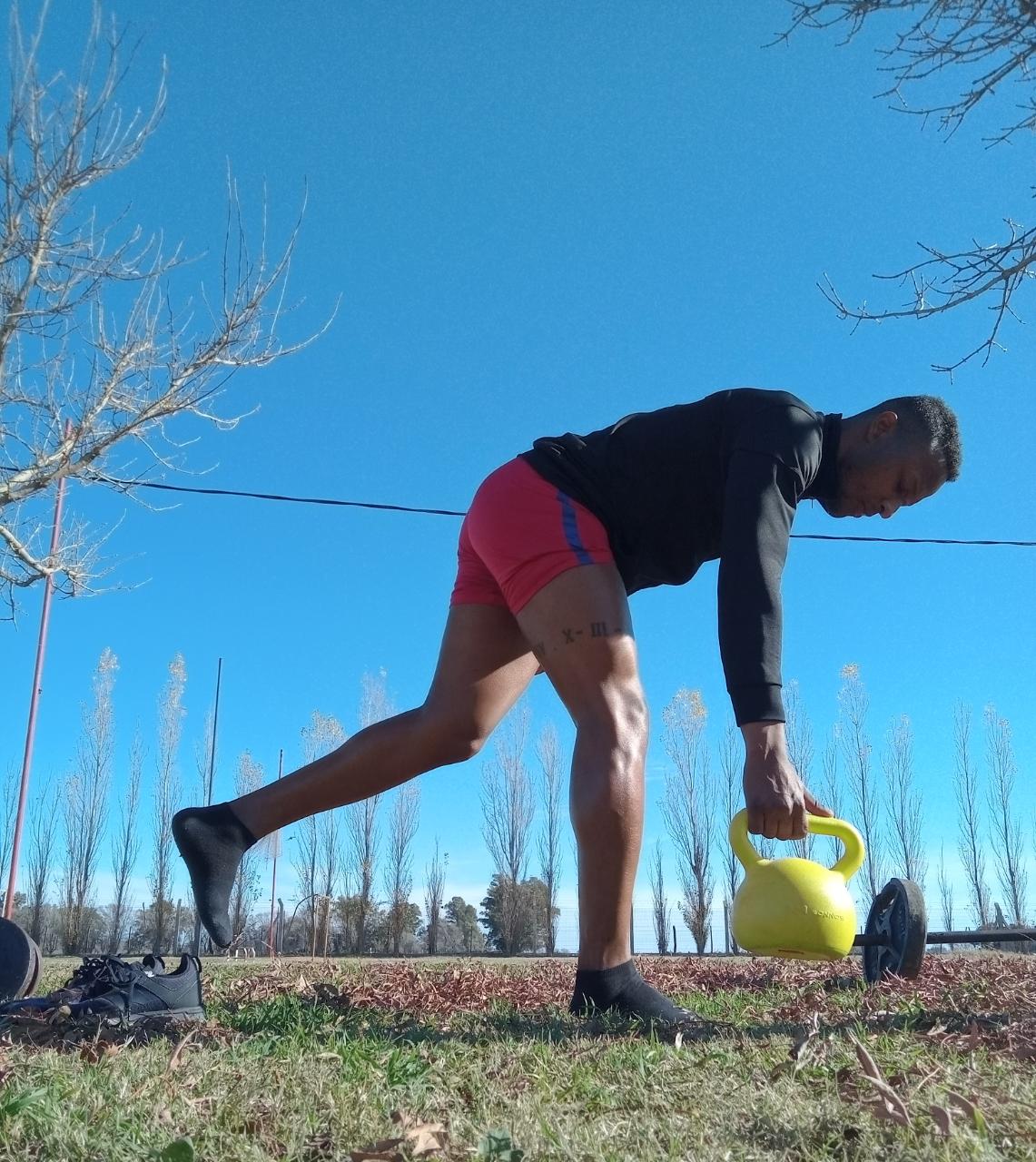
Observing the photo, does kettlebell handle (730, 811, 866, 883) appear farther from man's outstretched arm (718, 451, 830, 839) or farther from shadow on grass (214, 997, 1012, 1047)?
shadow on grass (214, 997, 1012, 1047)

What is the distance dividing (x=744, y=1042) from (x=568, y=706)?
869 mm

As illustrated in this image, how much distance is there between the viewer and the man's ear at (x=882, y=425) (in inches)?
107

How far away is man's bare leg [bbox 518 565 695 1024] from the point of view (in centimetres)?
236

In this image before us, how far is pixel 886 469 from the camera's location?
2.73 meters

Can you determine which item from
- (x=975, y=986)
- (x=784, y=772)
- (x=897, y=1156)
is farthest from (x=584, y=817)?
(x=975, y=986)

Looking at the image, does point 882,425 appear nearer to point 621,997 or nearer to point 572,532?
point 572,532

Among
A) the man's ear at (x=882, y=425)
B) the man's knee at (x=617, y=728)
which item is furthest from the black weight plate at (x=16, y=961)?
the man's ear at (x=882, y=425)

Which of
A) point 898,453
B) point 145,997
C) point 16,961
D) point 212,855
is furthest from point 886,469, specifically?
point 16,961

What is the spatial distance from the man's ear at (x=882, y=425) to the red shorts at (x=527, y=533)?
77cm

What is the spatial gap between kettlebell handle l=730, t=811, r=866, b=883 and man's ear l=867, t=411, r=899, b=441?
102 centimetres

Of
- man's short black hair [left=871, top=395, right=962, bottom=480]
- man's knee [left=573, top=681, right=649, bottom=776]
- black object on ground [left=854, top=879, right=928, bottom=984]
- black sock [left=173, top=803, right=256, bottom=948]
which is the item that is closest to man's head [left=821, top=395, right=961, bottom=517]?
man's short black hair [left=871, top=395, right=962, bottom=480]

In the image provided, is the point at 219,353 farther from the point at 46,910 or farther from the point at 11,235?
the point at 46,910

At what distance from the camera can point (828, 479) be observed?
2.78 metres

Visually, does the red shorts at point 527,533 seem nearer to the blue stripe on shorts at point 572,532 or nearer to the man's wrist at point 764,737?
the blue stripe on shorts at point 572,532
